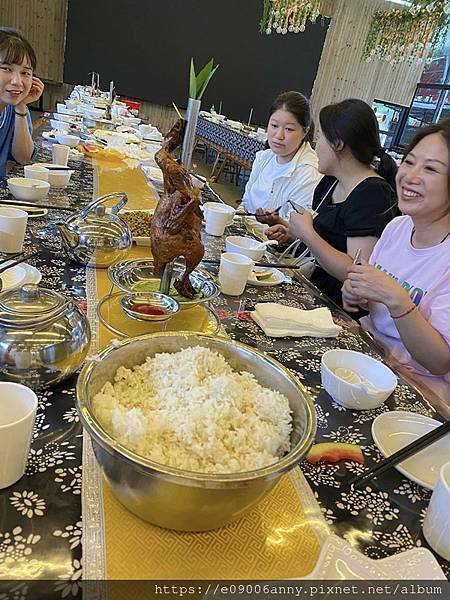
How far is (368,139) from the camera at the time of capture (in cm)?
206

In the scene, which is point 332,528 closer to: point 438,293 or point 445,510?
point 445,510

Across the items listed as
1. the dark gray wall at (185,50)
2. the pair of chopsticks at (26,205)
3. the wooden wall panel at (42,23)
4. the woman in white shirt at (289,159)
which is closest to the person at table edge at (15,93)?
the pair of chopsticks at (26,205)

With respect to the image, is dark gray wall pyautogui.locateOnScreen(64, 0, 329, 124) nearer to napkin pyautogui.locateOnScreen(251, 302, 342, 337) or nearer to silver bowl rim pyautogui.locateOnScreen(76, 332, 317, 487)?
napkin pyautogui.locateOnScreen(251, 302, 342, 337)

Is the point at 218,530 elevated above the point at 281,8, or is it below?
below

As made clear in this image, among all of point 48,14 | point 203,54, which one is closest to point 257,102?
point 203,54

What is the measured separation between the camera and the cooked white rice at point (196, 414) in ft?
2.05

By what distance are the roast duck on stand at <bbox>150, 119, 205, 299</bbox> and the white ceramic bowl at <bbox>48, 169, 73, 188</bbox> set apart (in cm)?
125

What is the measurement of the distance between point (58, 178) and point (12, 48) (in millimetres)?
809

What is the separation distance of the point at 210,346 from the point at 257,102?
11.0 metres

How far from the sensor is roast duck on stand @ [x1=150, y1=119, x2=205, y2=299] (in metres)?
1.18

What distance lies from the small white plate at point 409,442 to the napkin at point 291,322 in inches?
14.8

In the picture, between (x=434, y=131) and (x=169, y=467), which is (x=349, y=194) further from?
(x=169, y=467)

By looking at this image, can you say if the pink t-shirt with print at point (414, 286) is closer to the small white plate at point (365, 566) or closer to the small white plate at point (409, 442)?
the small white plate at point (409, 442)

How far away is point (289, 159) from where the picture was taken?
3051mm
